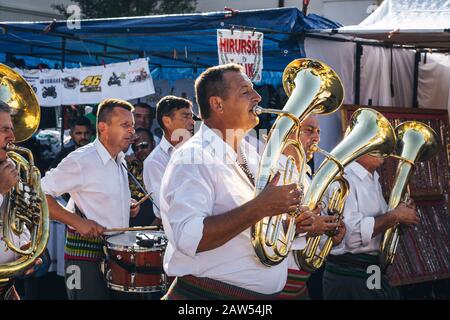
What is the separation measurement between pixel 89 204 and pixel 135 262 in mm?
→ 554

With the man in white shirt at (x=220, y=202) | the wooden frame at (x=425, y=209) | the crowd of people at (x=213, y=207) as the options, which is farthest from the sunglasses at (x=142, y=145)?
the man in white shirt at (x=220, y=202)

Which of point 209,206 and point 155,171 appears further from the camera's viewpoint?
point 155,171

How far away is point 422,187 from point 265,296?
3612mm

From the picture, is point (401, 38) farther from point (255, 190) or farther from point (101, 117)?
point (255, 190)

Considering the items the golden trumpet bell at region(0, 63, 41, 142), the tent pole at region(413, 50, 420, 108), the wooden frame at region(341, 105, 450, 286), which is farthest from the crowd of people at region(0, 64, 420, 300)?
the tent pole at region(413, 50, 420, 108)

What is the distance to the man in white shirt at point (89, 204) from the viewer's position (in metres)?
5.00

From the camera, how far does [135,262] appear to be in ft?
16.1

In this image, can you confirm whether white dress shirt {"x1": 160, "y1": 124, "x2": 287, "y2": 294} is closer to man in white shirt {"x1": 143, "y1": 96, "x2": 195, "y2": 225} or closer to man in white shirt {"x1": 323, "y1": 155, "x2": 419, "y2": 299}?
man in white shirt {"x1": 323, "y1": 155, "x2": 419, "y2": 299}

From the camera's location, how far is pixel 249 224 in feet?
10.0

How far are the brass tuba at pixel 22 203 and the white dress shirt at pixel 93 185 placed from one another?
3.09ft

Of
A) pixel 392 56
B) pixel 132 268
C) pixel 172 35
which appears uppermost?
pixel 172 35

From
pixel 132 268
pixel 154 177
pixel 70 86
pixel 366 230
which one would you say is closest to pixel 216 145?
pixel 366 230

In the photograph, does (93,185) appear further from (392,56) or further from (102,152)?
(392,56)
